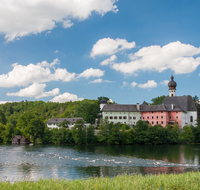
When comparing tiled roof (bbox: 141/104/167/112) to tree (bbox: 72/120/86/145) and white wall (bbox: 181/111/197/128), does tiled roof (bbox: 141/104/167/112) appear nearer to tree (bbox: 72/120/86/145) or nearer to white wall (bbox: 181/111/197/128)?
white wall (bbox: 181/111/197/128)

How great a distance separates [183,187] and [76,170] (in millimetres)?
19465

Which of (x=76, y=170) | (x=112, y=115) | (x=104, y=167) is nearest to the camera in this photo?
(x=76, y=170)

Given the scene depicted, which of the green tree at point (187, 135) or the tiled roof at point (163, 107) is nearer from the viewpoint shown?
the green tree at point (187, 135)

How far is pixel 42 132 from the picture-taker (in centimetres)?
8362

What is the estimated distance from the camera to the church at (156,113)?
9200 centimetres

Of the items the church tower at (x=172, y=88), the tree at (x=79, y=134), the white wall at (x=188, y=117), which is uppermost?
the church tower at (x=172, y=88)

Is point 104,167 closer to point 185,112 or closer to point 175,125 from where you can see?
point 175,125

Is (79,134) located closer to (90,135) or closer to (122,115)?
(90,135)

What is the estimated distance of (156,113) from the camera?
93.2 m

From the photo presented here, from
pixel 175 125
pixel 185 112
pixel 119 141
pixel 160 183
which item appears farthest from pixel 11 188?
pixel 185 112

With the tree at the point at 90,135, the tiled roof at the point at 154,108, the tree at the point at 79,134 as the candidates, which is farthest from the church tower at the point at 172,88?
the tree at the point at 79,134

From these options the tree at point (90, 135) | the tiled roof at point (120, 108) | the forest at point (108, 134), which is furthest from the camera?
the tiled roof at point (120, 108)

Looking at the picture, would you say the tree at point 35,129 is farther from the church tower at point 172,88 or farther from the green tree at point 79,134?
the church tower at point 172,88

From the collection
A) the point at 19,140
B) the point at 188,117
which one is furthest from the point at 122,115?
the point at 19,140
